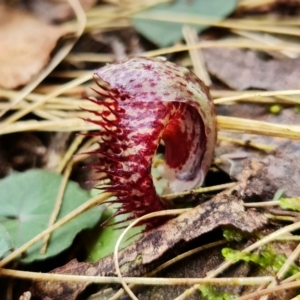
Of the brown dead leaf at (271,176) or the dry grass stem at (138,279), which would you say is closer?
the dry grass stem at (138,279)

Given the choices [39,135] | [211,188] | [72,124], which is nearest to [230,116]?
[211,188]

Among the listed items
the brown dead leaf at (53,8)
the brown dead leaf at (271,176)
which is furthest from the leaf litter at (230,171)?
the brown dead leaf at (53,8)

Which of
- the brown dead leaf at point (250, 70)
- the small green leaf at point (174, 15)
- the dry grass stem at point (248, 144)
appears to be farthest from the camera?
the small green leaf at point (174, 15)

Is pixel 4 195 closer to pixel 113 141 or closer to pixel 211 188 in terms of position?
pixel 113 141

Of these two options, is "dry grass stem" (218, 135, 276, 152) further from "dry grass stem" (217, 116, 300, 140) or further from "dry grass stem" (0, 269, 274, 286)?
"dry grass stem" (0, 269, 274, 286)

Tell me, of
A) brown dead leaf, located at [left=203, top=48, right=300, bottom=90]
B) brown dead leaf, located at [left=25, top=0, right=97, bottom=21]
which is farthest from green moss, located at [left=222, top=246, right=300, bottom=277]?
brown dead leaf, located at [left=25, top=0, right=97, bottom=21]

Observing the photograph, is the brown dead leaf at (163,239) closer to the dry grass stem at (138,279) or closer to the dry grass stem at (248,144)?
the dry grass stem at (138,279)
